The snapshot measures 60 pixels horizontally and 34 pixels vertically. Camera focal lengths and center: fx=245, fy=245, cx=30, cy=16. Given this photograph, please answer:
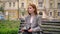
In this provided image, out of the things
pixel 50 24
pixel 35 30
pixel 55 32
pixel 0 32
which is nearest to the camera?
pixel 35 30

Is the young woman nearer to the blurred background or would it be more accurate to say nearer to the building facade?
the blurred background

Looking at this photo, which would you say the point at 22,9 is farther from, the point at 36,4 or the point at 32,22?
the point at 32,22

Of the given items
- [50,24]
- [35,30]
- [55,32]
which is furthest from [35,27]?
[50,24]

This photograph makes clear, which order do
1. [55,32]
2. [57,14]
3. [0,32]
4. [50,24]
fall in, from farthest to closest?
1. [57,14]
2. [0,32]
3. [50,24]
4. [55,32]

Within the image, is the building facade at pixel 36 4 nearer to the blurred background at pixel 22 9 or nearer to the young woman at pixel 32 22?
the blurred background at pixel 22 9

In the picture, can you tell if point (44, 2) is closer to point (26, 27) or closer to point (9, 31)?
point (9, 31)

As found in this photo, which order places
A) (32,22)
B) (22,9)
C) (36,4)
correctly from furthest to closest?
(22,9), (36,4), (32,22)

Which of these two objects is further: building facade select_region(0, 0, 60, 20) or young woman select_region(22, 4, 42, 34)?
building facade select_region(0, 0, 60, 20)

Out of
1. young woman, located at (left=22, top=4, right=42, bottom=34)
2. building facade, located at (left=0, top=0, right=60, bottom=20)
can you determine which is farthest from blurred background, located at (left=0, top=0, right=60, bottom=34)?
young woman, located at (left=22, top=4, right=42, bottom=34)

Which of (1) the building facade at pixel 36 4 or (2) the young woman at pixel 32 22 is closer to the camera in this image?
(2) the young woman at pixel 32 22

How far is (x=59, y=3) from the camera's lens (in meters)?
7.45

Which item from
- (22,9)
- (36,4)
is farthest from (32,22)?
(22,9)

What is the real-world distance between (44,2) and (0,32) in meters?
3.40

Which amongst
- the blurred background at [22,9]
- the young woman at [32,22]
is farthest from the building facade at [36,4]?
the young woman at [32,22]
